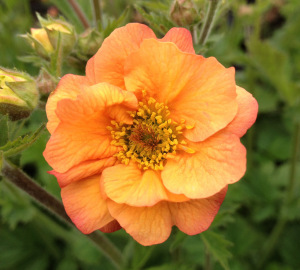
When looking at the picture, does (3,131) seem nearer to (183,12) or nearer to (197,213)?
(197,213)

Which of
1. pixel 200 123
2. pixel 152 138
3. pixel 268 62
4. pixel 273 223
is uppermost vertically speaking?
pixel 200 123

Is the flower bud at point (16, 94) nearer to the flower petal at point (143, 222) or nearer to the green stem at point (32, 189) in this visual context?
the green stem at point (32, 189)

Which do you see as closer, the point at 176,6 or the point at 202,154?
the point at 202,154

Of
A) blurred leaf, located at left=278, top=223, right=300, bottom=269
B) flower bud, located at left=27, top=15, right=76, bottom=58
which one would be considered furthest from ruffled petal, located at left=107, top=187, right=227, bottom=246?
blurred leaf, located at left=278, top=223, right=300, bottom=269

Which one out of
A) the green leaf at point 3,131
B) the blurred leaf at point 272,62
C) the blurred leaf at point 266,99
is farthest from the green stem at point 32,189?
Answer: the blurred leaf at point 266,99

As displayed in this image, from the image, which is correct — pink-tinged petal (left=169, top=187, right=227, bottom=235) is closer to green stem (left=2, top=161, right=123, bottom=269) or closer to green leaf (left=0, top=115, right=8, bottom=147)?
green stem (left=2, top=161, right=123, bottom=269)

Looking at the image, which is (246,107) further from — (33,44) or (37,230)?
(37,230)

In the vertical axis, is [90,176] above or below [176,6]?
below

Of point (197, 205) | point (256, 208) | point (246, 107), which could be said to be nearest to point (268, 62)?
point (256, 208)

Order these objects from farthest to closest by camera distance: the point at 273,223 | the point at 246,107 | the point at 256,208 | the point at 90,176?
the point at 273,223 → the point at 256,208 → the point at 90,176 → the point at 246,107
